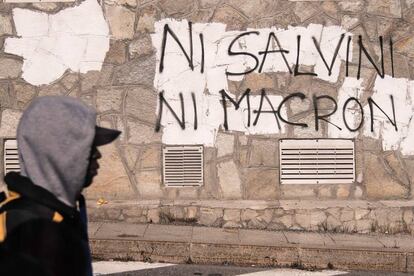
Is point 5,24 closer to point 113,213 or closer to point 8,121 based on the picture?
point 8,121

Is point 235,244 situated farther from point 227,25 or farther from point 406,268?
point 227,25

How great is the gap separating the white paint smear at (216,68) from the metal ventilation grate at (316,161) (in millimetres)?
297

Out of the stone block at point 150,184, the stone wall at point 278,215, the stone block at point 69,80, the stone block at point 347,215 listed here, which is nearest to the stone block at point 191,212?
the stone wall at point 278,215

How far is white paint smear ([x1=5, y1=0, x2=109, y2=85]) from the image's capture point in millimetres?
7043

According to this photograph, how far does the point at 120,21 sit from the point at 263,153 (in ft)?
7.69

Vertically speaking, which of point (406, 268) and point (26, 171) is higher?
point (26, 171)

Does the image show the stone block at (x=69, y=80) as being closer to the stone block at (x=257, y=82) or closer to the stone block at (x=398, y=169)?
the stone block at (x=257, y=82)

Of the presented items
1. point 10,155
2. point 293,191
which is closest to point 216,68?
point 293,191

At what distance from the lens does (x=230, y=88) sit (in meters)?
7.00

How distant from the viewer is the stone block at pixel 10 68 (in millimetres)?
7074

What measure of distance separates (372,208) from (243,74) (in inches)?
84.7

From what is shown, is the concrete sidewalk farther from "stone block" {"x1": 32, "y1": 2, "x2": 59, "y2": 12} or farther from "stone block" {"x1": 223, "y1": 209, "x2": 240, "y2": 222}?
"stone block" {"x1": 32, "y1": 2, "x2": 59, "y2": 12}

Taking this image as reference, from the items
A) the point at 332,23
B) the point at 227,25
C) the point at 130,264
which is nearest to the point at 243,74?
the point at 227,25

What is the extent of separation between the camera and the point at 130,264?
5676 millimetres
